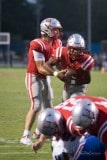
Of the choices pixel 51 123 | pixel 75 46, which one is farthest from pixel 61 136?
pixel 75 46

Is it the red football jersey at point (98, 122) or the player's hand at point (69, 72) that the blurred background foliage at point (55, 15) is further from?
the red football jersey at point (98, 122)

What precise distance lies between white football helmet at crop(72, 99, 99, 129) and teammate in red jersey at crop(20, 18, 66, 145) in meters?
3.76

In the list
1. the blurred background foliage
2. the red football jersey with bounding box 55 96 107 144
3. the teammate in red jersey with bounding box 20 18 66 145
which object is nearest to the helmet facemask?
the teammate in red jersey with bounding box 20 18 66 145

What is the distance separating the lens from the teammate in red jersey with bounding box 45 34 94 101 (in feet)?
30.5

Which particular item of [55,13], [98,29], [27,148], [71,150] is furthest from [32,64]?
[55,13]

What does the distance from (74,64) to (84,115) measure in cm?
332

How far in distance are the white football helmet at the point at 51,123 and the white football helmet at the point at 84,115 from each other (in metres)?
0.16

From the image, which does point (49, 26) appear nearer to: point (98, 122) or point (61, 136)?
point (61, 136)

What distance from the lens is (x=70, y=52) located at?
933 cm

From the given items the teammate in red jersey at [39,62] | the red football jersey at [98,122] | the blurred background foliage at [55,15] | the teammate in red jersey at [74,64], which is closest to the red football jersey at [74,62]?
the teammate in red jersey at [74,64]

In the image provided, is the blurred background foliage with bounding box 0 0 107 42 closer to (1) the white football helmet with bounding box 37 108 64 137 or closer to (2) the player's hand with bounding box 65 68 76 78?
(2) the player's hand with bounding box 65 68 76 78

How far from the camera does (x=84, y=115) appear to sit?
6172mm

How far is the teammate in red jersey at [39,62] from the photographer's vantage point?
1002 centimetres

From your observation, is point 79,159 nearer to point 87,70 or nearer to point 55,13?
point 87,70
